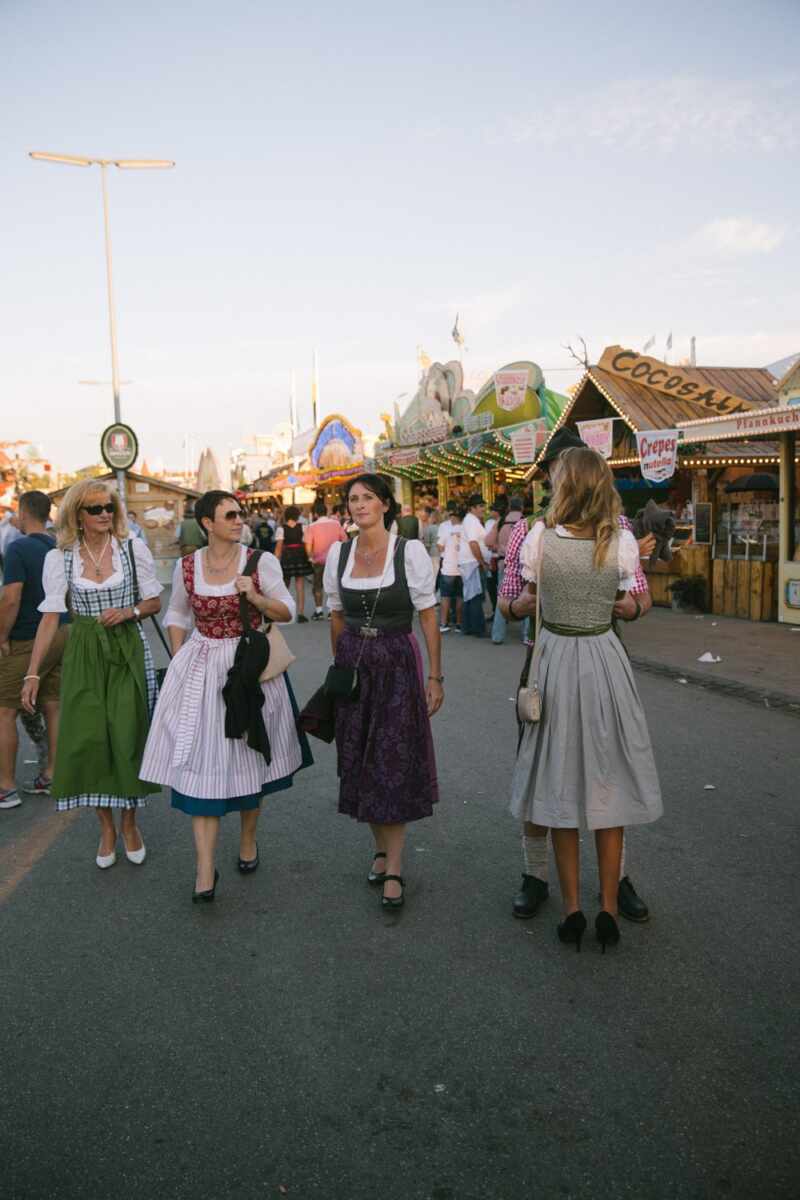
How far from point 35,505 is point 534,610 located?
3.40 m

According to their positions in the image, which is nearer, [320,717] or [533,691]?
[533,691]

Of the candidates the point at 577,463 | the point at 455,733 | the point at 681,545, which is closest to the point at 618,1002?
the point at 577,463

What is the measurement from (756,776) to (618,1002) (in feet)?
9.73

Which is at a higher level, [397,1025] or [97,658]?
[97,658]

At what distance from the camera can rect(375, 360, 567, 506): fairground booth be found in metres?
19.2

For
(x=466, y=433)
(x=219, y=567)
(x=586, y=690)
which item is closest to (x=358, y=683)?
(x=219, y=567)

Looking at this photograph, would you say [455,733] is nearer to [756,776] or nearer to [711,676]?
[756,776]

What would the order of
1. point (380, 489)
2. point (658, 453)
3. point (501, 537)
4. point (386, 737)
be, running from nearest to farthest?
1. point (386, 737)
2. point (380, 489)
3. point (501, 537)
4. point (658, 453)

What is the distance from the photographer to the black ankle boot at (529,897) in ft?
→ 11.9

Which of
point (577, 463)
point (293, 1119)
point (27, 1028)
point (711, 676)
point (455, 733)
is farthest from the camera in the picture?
point (711, 676)

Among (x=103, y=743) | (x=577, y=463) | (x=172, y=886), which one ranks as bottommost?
(x=172, y=886)

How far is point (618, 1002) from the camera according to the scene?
9.79ft

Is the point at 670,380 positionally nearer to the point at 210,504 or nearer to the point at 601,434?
the point at 601,434

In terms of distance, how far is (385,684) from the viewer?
380 cm
